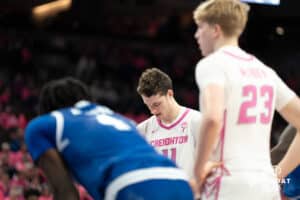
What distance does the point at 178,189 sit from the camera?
328cm

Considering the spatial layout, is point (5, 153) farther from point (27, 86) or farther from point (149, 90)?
point (149, 90)

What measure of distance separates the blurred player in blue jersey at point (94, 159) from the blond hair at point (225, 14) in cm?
65

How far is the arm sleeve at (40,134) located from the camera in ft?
10.5

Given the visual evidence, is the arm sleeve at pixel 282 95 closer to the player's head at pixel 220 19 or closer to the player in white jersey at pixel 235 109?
the player in white jersey at pixel 235 109

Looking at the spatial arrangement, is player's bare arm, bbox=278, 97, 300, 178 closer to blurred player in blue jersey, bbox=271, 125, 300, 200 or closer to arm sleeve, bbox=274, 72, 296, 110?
arm sleeve, bbox=274, 72, 296, 110

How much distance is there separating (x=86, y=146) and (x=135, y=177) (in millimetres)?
233

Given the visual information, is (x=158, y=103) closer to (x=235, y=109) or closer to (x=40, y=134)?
(x=235, y=109)

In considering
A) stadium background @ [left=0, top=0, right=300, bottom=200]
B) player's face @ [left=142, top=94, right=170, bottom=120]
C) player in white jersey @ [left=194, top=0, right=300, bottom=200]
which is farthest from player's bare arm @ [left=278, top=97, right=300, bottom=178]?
stadium background @ [left=0, top=0, right=300, bottom=200]

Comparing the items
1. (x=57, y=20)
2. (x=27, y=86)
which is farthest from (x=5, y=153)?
(x=57, y=20)

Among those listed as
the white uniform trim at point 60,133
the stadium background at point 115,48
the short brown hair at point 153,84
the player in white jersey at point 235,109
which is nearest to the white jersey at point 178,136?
the short brown hair at point 153,84

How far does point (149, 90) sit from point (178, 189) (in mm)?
1870

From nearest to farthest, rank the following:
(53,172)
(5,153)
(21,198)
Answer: (53,172)
(21,198)
(5,153)

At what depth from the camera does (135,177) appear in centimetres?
323

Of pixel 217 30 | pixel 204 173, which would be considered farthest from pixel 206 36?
pixel 204 173
